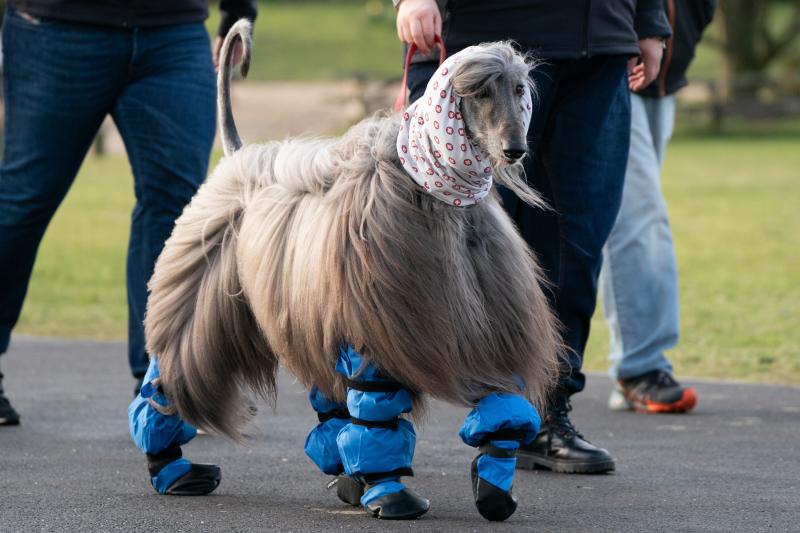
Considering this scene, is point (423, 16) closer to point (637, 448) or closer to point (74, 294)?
point (637, 448)

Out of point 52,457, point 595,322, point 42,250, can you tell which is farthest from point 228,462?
point 42,250

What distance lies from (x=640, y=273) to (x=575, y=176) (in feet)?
4.90

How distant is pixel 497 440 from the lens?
3727 millimetres

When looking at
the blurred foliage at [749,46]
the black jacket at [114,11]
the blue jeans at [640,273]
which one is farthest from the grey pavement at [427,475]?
the blurred foliage at [749,46]

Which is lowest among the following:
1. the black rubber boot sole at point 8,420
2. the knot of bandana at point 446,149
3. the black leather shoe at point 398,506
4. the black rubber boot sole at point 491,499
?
the black rubber boot sole at point 8,420

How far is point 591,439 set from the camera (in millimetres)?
5273

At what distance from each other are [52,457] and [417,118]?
81.8 inches

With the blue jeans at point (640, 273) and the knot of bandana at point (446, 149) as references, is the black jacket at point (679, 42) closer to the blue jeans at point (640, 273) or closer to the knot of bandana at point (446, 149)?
the blue jeans at point (640, 273)

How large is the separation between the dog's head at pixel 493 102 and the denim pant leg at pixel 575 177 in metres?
0.90

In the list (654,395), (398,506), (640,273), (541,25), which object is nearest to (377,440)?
(398,506)

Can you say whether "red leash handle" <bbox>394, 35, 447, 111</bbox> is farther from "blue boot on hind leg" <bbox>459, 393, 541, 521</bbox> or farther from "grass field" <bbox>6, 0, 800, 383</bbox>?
"grass field" <bbox>6, 0, 800, 383</bbox>

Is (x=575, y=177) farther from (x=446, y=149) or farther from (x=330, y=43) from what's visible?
(x=330, y=43)

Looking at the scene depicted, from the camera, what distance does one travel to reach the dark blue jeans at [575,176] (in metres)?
4.50

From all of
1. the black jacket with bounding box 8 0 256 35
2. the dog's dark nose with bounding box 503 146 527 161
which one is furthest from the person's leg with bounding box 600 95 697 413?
the dog's dark nose with bounding box 503 146 527 161
